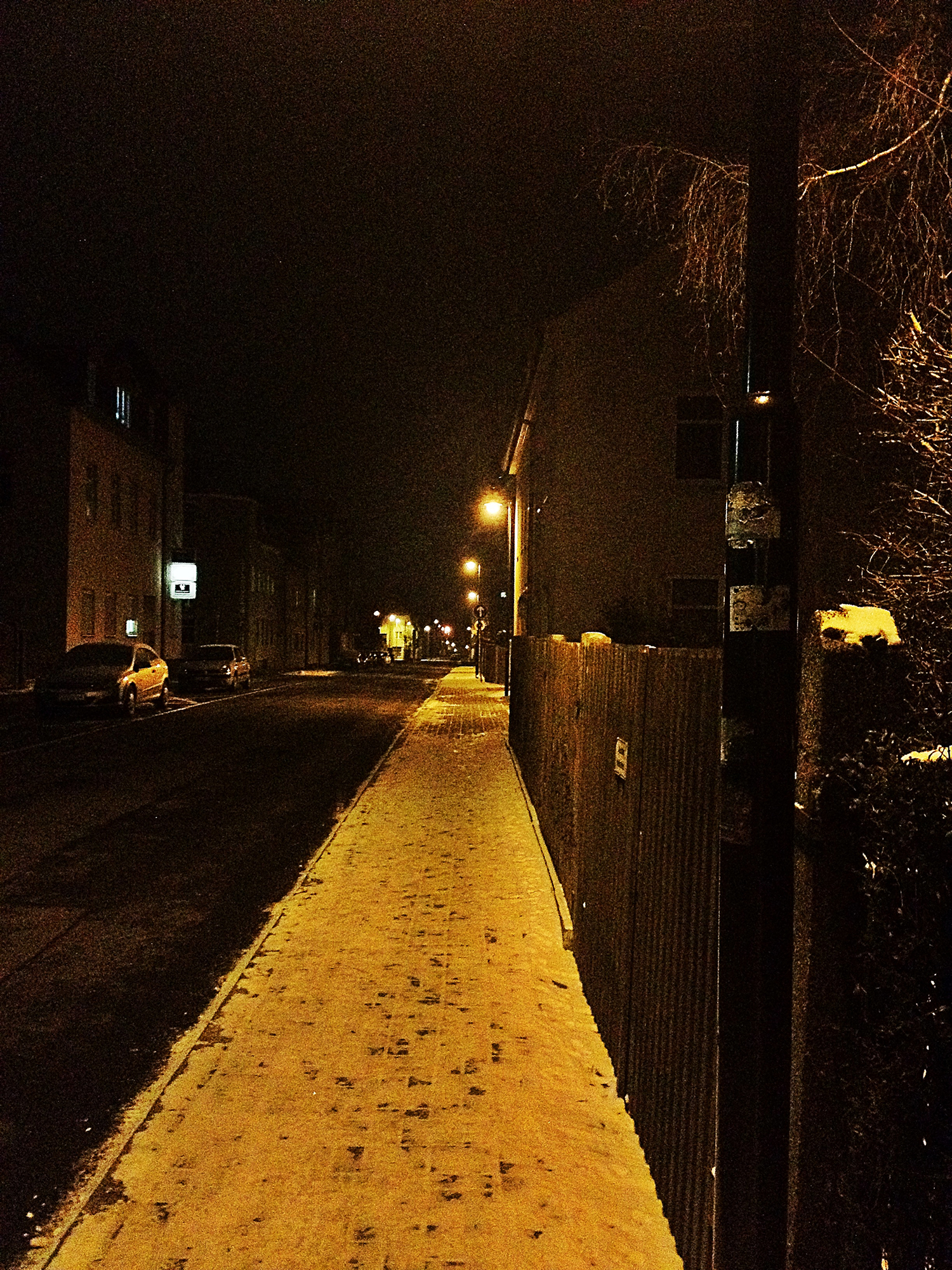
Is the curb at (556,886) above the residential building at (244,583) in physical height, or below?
below

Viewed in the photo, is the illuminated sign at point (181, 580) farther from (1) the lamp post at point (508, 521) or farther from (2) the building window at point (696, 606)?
(2) the building window at point (696, 606)

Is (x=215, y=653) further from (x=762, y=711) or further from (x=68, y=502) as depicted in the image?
(x=762, y=711)

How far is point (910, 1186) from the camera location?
2.14 metres

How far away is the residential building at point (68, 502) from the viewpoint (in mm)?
33406

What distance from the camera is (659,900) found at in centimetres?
382

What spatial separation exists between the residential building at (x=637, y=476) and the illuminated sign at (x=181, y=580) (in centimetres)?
2775

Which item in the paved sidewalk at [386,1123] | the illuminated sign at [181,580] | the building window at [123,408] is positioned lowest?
the paved sidewalk at [386,1123]

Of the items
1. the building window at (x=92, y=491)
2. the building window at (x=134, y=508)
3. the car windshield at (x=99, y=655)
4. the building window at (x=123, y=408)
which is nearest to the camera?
the car windshield at (x=99, y=655)

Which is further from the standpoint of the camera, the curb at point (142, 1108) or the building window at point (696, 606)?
the building window at point (696, 606)

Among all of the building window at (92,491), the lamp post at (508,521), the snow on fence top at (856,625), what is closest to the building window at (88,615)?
the building window at (92,491)

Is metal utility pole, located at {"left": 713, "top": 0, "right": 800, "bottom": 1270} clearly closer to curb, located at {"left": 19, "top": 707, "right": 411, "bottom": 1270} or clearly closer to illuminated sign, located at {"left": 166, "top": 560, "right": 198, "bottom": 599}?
curb, located at {"left": 19, "top": 707, "right": 411, "bottom": 1270}

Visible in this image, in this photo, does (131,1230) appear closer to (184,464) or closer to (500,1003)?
(500,1003)

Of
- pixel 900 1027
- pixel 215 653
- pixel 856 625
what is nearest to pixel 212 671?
pixel 215 653

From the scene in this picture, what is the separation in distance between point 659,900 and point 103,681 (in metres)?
20.5
